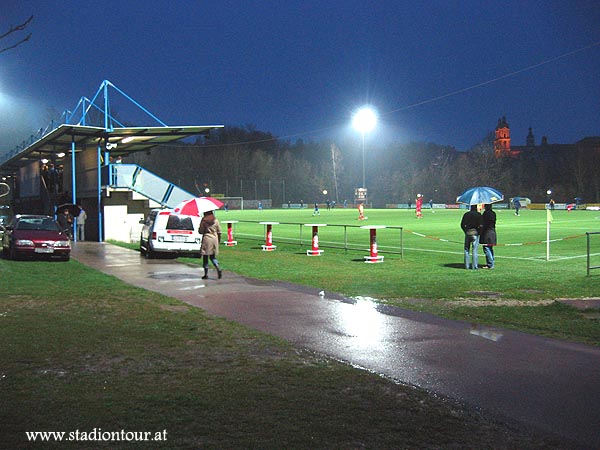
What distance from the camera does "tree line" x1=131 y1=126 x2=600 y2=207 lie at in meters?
114

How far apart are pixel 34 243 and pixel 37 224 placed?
2018mm

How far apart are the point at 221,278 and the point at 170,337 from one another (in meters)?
7.44

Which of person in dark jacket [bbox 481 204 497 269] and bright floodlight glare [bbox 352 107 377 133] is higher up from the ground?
bright floodlight glare [bbox 352 107 377 133]

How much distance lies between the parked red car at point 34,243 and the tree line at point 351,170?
295 feet

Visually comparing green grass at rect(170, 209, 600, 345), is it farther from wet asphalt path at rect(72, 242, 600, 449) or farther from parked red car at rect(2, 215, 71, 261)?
parked red car at rect(2, 215, 71, 261)

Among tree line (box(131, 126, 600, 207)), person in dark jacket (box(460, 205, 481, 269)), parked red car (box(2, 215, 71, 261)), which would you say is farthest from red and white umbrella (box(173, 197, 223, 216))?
tree line (box(131, 126, 600, 207))

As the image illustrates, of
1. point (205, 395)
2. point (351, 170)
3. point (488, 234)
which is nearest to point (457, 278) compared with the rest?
point (488, 234)

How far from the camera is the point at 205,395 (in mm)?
6191

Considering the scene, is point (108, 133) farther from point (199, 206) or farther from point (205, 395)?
point (205, 395)

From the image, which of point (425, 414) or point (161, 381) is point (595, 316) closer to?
point (425, 414)

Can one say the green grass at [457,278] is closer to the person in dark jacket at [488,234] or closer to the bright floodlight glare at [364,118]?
the person in dark jacket at [488,234]

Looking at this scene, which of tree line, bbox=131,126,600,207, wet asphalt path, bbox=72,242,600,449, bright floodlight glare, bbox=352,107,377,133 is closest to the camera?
wet asphalt path, bbox=72,242,600,449

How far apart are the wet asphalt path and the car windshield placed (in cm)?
1003

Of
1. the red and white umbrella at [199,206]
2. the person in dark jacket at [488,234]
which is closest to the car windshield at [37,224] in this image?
the red and white umbrella at [199,206]
